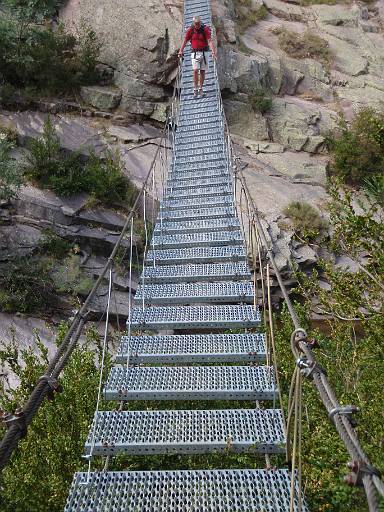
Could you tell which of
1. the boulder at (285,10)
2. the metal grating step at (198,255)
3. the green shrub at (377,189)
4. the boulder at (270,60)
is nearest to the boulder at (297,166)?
the green shrub at (377,189)

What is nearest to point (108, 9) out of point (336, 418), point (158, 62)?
point (158, 62)

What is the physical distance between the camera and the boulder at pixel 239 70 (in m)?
A: 10.2

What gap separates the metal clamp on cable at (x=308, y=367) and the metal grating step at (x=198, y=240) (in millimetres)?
2809

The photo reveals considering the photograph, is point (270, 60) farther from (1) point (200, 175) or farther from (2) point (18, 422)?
(2) point (18, 422)

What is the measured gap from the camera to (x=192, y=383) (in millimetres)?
2752

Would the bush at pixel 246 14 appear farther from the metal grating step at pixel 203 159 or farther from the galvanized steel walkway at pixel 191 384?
the galvanized steel walkway at pixel 191 384

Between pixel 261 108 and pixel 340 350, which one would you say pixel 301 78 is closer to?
pixel 261 108

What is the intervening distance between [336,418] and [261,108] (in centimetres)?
968

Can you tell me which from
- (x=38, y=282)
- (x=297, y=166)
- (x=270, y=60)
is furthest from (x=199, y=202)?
(x=270, y=60)

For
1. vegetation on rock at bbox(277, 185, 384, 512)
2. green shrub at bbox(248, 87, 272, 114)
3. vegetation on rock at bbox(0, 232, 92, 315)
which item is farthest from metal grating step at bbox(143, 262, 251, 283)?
green shrub at bbox(248, 87, 272, 114)

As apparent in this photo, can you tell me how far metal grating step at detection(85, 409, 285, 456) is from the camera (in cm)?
232

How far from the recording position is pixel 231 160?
6250 mm

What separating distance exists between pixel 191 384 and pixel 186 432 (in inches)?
14.4

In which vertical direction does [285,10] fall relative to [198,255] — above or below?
above
